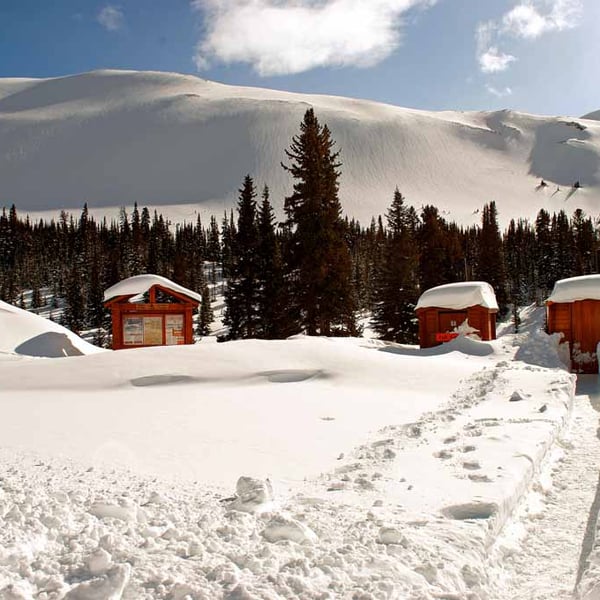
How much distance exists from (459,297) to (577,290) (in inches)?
168

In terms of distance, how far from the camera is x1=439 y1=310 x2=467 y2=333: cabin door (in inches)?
838

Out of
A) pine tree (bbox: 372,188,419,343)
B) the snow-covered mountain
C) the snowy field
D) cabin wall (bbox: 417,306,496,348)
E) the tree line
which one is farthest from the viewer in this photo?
the snow-covered mountain

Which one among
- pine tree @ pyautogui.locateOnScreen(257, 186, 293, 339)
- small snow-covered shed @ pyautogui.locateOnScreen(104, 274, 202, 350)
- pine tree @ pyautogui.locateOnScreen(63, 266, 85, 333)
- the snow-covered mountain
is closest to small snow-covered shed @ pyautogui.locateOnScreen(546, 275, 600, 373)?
pine tree @ pyautogui.locateOnScreen(257, 186, 293, 339)

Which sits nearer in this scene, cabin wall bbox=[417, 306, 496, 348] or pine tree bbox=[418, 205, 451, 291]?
cabin wall bbox=[417, 306, 496, 348]

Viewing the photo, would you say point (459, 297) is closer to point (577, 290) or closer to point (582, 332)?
point (577, 290)

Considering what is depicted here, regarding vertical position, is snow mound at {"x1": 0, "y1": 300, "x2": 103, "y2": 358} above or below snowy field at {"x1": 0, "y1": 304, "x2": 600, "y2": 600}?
above

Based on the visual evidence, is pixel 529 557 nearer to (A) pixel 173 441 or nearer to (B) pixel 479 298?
(A) pixel 173 441

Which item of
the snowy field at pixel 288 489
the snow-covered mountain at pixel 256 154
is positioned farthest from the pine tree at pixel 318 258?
the snow-covered mountain at pixel 256 154

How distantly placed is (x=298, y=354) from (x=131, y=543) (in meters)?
9.33

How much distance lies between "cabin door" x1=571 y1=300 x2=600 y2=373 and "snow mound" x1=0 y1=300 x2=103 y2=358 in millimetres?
16199

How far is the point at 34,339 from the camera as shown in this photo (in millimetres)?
17641

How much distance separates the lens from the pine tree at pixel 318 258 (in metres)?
23.1

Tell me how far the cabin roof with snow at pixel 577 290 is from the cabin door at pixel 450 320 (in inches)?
136

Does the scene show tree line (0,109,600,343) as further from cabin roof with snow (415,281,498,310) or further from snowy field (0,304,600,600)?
snowy field (0,304,600,600)
